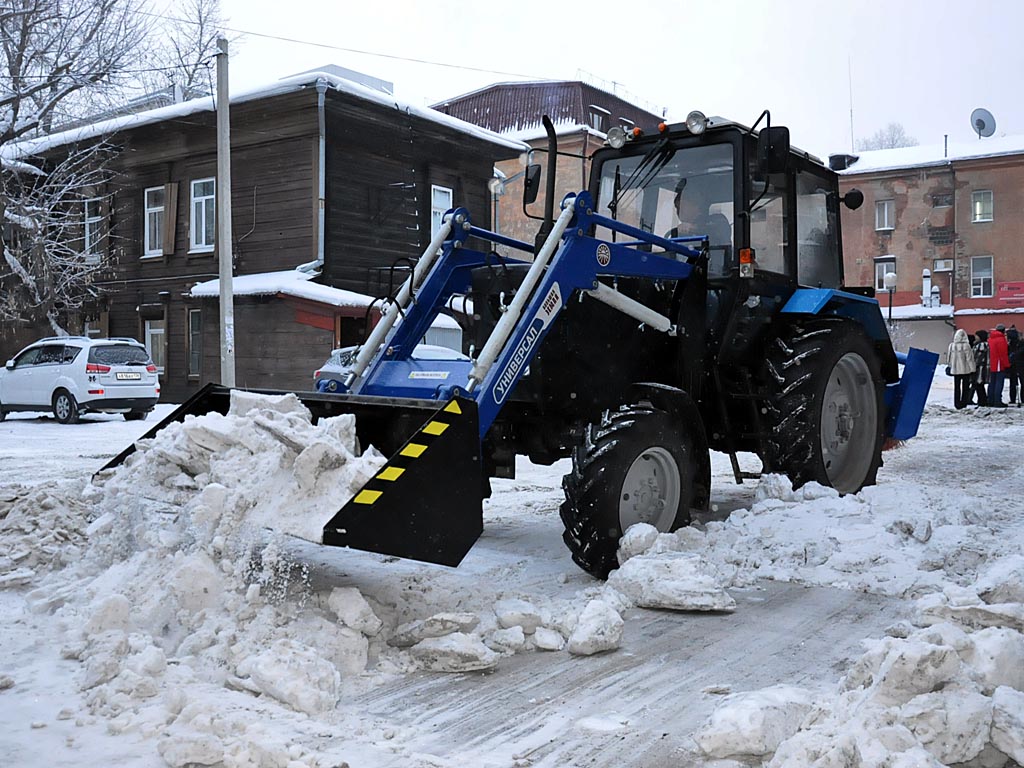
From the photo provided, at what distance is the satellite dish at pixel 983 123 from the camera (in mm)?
40906

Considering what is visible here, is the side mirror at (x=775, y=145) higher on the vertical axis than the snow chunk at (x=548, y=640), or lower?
higher

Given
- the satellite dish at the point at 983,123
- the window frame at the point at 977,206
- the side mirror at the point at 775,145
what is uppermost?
the satellite dish at the point at 983,123

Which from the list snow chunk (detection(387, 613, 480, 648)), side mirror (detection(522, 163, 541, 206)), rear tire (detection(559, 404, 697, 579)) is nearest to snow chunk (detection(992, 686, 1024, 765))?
snow chunk (detection(387, 613, 480, 648))

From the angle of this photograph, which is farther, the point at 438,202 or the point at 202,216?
the point at 438,202

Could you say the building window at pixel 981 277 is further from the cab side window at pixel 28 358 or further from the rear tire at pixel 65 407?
the cab side window at pixel 28 358

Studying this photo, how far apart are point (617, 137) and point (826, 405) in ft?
8.35

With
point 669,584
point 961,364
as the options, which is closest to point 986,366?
point 961,364

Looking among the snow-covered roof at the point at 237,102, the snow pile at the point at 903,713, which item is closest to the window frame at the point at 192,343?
the snow-covered roof at the point at 237,102

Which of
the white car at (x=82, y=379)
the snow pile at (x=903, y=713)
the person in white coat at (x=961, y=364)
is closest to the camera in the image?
the snow pile at (x=903, y=713)

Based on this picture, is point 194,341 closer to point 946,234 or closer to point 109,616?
point 109,616

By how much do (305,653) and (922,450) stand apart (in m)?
10.1

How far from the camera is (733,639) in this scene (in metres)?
4.27

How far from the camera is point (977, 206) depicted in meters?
38.7

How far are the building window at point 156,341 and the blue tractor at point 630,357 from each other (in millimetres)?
16333
